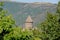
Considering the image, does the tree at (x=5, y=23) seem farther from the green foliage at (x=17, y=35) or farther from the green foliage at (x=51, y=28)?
the green foliage at (x=51, y=28)

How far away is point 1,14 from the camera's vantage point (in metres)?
13.4

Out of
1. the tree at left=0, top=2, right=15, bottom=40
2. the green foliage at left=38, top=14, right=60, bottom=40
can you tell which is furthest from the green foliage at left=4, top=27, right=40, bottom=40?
the green foliage at left=38, top=14, right=60, bottom=40

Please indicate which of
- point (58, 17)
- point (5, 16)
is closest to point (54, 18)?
point (58, 17)

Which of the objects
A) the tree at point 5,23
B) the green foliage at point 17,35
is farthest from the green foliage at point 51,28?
the green foliage at point 17,35

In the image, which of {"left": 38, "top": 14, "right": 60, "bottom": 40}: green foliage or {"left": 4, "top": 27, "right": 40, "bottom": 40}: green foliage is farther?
{"left": 38, "top": 14, "right": 60, "bottom": 40}: green foliage

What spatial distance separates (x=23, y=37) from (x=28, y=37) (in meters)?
0.25

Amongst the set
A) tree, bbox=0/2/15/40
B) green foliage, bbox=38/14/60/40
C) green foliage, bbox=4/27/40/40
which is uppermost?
tree, bbox=0/2/15/40

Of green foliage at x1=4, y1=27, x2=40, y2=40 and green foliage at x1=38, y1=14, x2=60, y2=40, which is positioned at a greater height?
green foliage at x1=4, y1=27, x2=40, y2=40

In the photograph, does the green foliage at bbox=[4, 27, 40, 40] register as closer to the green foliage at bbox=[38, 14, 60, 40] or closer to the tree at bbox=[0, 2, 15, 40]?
the tree at bbox=[0, 2, 15, 40]

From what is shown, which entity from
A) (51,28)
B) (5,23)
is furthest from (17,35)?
(51,28)

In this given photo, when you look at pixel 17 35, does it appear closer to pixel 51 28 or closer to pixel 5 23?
pixel 5 23

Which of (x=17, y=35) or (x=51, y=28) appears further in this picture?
(x=51, y=28)

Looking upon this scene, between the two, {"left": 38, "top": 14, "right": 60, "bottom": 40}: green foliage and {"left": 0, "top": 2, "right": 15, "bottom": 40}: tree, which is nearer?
{"left": 0, "top": 2, "right": 15, "bottom": 40}: tree

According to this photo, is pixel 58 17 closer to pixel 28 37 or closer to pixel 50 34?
pixel 50 34
